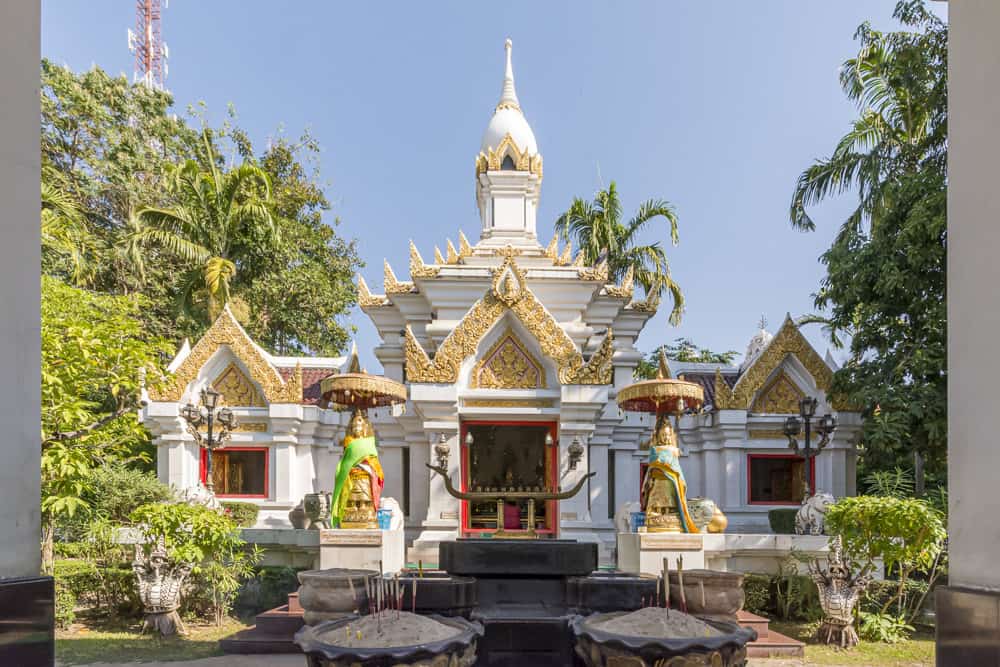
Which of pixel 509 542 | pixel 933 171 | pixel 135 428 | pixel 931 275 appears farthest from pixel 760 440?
pixel 135 428

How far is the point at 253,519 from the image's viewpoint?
1472 centimetres

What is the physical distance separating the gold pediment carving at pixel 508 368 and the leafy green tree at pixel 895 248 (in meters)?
6.29

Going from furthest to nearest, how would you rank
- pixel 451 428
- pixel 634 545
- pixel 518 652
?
1. pixel 451 428
2. pixel 634 545
3. pixel 518 652

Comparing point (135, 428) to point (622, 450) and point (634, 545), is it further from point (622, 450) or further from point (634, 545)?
point (622, 450)

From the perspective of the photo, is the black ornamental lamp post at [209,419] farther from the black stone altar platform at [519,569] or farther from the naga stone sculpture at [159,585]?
the black stone altar platform at [519,569]

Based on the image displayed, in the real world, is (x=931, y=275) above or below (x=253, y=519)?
above

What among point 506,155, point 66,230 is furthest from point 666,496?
point 66,230

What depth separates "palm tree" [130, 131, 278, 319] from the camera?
19781 millimetres

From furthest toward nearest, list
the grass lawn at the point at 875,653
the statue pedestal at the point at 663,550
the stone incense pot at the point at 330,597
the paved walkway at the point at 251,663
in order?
the statue pedestal at the point at 663,550
the grass lawn at the point at 875,653
the paved walkway at the point at 251,663
the stone incense pot at the point at 330,597

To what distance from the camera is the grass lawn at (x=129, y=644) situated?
8141 mm

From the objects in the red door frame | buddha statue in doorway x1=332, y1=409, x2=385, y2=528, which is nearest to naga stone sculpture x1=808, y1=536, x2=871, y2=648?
the red door frame
